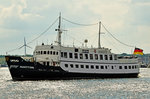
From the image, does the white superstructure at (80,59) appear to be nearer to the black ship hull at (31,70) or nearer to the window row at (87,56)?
the window row at (87,56)

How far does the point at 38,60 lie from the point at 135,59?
73.4 feet

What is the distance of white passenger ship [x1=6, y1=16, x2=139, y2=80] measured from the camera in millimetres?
56031

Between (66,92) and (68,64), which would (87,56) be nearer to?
(68,64)

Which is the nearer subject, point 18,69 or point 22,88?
point 22,88

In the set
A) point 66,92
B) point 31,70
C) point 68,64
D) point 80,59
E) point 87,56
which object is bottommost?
point 66,92

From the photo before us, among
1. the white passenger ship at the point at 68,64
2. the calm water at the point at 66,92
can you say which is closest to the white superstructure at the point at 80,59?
the white passenger ship at the point at 68,64

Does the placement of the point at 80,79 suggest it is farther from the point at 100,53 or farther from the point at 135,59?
the point at 135,59

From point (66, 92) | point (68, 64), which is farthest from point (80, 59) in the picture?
point (66, 92)

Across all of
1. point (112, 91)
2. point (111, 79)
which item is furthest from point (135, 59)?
point (112, 91)

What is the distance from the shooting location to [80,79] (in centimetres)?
6378

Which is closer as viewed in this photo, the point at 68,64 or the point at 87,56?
the point at 68,64

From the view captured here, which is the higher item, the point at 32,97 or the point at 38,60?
the point at 38,60

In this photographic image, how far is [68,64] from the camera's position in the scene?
60281 millimetres

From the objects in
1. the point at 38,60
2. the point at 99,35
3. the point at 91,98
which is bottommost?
the point at 91,98
